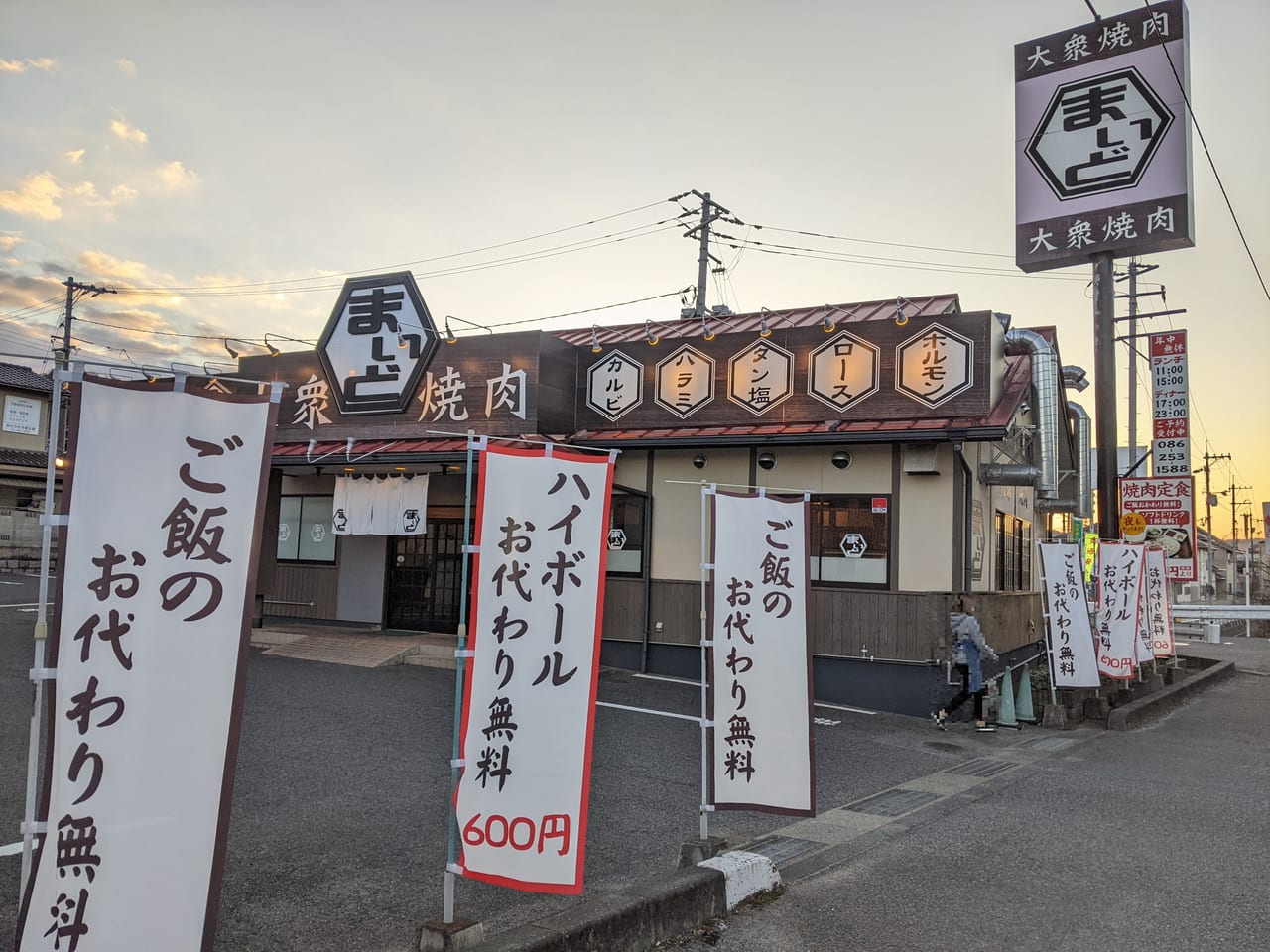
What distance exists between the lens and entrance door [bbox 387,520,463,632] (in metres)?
16.8

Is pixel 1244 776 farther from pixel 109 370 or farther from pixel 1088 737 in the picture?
pixel 109 370

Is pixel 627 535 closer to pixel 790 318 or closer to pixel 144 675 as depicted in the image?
pixel 790 318

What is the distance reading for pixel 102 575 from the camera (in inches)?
133

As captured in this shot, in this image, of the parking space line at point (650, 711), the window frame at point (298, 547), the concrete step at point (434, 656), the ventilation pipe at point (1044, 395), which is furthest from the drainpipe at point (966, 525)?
the window frame at point (298, 547)

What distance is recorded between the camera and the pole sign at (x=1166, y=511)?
18422 millimetres

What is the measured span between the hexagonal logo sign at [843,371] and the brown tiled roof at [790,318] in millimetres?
894

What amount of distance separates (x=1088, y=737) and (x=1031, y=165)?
875 cm

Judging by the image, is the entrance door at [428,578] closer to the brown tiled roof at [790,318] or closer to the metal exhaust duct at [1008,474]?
the brown tiled roof at [790,318]

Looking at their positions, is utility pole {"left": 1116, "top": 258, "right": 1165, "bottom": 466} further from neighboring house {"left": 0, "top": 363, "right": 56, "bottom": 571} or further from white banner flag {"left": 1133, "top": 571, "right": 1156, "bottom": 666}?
neighboring house {"left": 0, "top": 363, "right": 56, "bottom": 571}

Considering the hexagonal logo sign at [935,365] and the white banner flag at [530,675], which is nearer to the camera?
the white banner flag at [530,675]

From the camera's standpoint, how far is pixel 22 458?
35344mm

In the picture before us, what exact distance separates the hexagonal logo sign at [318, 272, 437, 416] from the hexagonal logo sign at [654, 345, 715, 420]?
4.03m

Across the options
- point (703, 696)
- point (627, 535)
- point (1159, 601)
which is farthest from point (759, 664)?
point (1159, 601)

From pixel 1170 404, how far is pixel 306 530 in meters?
18.8
